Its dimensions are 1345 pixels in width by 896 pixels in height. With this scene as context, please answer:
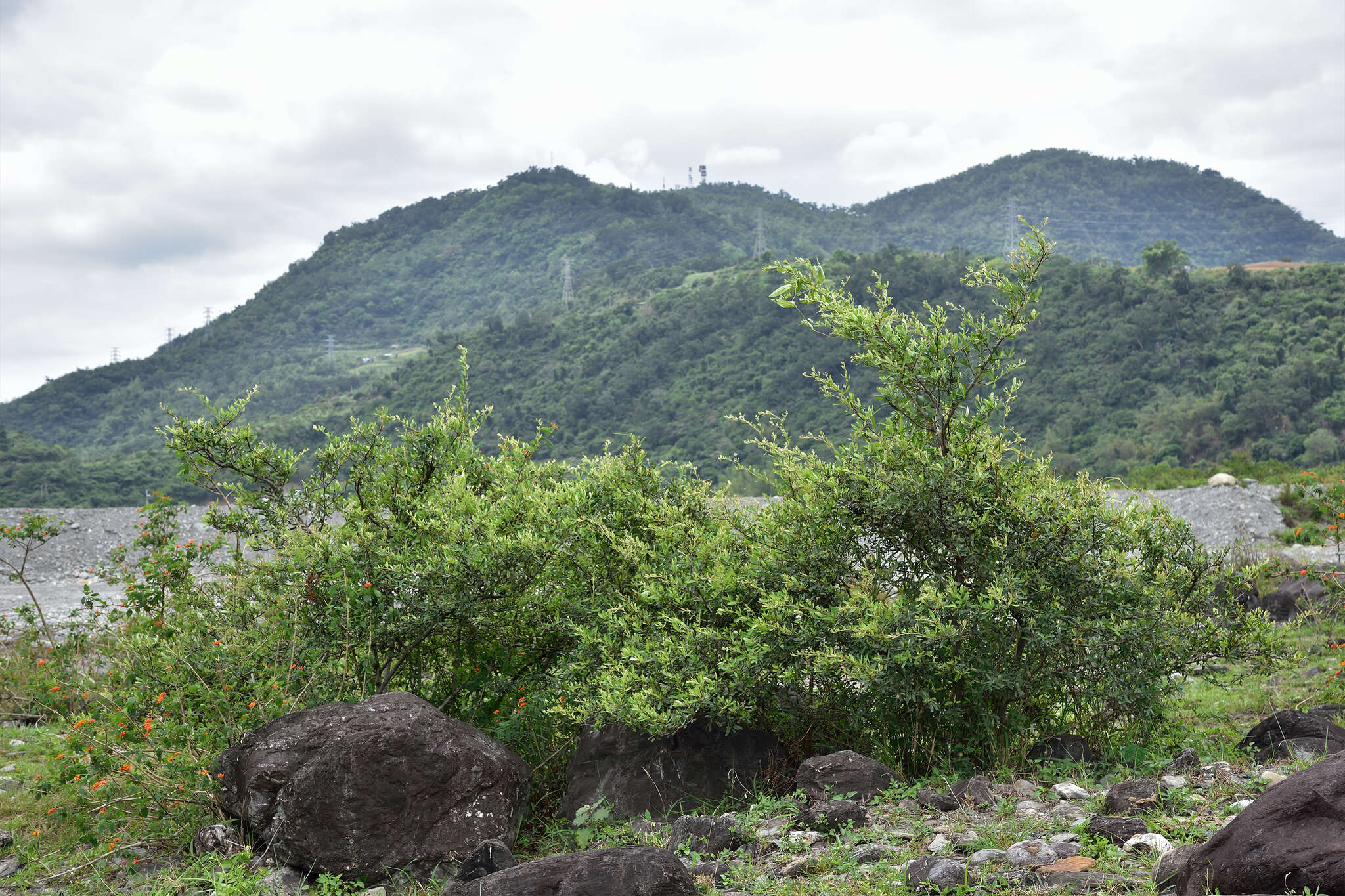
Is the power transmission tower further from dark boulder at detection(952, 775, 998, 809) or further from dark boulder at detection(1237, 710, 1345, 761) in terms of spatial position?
dark boulder at detection(952, 775, 998, 809)

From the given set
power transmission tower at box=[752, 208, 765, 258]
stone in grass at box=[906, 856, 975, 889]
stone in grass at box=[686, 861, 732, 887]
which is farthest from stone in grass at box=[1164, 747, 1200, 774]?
power transmission tower at box=[752, 208, 765, 258]

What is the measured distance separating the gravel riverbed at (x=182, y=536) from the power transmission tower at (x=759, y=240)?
5426 cm

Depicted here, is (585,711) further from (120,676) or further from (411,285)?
(411,285)

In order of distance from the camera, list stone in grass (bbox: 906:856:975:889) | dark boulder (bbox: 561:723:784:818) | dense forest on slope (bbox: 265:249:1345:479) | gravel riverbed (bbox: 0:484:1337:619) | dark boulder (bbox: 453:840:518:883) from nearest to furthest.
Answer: stone in grass (bbox: 906:856:975:889), dark boulder (bbox: 453:840:518:883), dark boulder (bbox: 561:723:784:818), gravel riverbed (bbox: 0:484:1337:619), dense forest on slope (bbox: 265:249:1345:479)

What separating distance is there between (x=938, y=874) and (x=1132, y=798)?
103 centimetres

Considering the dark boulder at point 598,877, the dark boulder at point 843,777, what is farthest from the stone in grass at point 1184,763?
the dark boulder at point 598,877

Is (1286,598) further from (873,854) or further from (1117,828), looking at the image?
(873,854)

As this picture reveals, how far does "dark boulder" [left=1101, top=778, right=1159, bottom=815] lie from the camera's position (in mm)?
3621

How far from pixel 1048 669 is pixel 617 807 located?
223cm

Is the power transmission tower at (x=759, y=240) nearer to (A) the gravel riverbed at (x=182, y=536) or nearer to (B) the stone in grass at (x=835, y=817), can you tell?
(A) the gravel riverbed at (x=182, y=536)

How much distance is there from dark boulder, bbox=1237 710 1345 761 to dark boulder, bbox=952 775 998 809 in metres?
1.41

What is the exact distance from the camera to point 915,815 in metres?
3.95

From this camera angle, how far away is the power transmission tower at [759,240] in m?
79.5

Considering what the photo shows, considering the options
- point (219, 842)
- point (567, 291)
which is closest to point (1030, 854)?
point (219, 842)
